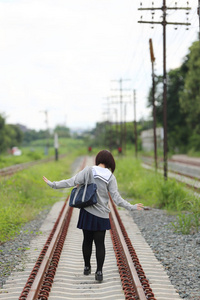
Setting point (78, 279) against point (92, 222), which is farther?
point (78, 279)

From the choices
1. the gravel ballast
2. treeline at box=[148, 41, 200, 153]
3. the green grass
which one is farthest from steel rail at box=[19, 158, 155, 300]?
treeline at box=[148, 41, 200, 153]

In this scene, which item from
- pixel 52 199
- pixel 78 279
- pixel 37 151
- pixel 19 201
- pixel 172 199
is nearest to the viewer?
pixel 78 279

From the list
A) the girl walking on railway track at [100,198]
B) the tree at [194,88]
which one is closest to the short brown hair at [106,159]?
the girl walking on railway track at [100,198]

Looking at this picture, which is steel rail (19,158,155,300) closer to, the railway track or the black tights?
the railway track

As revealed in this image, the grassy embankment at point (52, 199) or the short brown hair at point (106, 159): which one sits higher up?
the short brown hair at point (106, 159)

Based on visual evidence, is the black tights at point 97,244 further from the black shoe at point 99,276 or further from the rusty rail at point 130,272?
the rusty rail at point 130,272

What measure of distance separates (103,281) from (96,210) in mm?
1042

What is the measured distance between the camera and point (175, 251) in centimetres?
740

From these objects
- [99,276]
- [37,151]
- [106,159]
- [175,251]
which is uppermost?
[106,159]

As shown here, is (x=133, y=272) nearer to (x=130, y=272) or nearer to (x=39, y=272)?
(x=130, y=272)

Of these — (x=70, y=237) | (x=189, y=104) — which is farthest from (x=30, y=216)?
(x=189, y=104)

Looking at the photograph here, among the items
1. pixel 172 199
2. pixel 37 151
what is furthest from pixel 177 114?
pixel 172 199

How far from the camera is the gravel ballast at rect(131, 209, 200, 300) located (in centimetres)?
557

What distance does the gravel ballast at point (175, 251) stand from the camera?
557 cm
